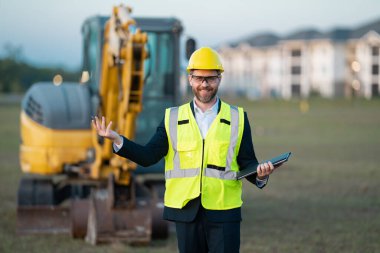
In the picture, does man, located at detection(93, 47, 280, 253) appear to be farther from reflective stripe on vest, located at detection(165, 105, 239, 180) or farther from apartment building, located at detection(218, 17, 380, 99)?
apartment building, located at detection(218, 17, 380, 99)

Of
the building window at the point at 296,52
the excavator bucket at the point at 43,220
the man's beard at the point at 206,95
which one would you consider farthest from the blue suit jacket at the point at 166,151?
the building window at the point at 296,52

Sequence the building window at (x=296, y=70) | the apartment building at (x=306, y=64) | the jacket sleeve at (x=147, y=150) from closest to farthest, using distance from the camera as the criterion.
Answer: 1. the jacket sleeve at (x=147, y=150)
2. the apartment building at (x=306, y=64)
3. the building window at (x=296, y=70)

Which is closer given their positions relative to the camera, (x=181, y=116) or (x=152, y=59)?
(x=181, y=116)

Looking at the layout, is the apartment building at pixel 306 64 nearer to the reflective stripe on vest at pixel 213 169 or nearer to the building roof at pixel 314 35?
the building roof at pixel 314 35

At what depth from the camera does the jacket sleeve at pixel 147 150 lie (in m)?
5.71

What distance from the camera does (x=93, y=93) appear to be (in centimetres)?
1245

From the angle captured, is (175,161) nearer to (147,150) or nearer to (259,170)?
(147,150)

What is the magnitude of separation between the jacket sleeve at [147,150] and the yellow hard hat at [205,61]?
469mm

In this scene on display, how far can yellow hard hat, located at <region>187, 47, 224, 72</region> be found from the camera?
19.0ft

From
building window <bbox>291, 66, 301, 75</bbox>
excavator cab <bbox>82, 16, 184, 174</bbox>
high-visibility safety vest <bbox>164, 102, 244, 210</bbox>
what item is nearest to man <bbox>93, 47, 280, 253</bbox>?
high-visibility safety vest <bbox>164, 102, 244, 210</bbox>

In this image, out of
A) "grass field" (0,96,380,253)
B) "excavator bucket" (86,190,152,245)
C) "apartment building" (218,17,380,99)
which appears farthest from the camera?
"apartment building" (218,17,380,99)

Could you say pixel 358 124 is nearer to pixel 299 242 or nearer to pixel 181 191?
pixel 299 242

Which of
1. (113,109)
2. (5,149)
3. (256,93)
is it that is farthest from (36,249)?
(256,93)

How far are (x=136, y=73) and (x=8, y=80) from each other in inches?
3400
